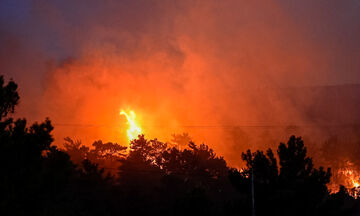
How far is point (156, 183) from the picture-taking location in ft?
196

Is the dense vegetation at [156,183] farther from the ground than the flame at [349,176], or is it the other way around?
the flame at [349,176]

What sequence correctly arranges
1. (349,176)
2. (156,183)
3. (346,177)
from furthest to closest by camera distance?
1. (349,176)
2. (346,177)
3. (156,183)

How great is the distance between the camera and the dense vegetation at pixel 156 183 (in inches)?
619

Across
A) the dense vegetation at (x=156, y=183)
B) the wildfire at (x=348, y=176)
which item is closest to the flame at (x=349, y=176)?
the wildfire at (x=348, y=176)

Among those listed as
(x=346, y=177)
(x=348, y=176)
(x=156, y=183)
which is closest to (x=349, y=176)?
(x=348, y=176)

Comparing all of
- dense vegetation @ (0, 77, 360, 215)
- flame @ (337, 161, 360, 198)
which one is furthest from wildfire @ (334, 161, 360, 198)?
dense vegetation @ (0, 77, 360, 215)

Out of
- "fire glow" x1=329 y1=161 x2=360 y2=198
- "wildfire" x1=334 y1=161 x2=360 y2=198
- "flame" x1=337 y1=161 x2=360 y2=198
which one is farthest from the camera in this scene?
"wildfire" x1=334 y1=161 x2=360 y2=198

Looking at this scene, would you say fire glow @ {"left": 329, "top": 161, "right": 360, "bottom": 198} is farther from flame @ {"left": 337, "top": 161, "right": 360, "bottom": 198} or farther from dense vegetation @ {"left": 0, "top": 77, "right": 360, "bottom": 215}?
dense vegetation @ {"left": 0, "top": 77, "right": 360, "bottom": 215}

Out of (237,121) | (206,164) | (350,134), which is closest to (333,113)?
(350,134)

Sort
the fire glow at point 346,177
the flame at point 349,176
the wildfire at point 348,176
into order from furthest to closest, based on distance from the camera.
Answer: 1. the wildfire at point 348,176
2. the flame at point 349,176
3. the fire glow at point 346,177

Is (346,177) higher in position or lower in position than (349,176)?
lower

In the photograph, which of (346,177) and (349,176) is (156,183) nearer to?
(346,177)

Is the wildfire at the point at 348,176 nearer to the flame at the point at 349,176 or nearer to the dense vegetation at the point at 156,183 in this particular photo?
the flame at the point at 349,176

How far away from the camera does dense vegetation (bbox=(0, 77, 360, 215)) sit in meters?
15.7
